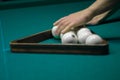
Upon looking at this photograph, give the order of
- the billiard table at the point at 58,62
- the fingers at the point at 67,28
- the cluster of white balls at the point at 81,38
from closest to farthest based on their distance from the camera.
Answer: the billiard table at the point at 58,62 → the cluster of white balls at the point at 81,38 → the fingers at the point at 67,28

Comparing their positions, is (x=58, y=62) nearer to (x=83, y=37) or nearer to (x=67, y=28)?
(x=83, y=37)

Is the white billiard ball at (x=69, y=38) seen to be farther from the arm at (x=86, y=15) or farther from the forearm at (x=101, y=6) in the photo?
the forearm at (x=101, y=6)

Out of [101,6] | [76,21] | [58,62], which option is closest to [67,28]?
[76,21]

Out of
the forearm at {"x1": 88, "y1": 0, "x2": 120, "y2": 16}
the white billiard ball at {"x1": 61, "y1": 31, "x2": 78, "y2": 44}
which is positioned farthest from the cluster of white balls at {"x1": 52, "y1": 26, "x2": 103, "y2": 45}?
the forearm at {"x1": 88, "y1": 0, "x2": 120, "y2": 16}

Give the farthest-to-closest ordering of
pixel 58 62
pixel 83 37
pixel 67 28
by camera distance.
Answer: pixel 67 28 → pixel 83 37 → pixel 58 62

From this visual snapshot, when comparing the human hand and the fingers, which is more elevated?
the human hand

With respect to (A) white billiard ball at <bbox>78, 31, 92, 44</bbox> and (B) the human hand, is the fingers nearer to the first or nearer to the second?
(B) the human hand

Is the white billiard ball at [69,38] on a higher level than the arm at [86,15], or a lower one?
lower

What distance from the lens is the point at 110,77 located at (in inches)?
53.0

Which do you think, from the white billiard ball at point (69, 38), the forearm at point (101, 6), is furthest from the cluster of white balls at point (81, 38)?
the forearm at point (101, 6)

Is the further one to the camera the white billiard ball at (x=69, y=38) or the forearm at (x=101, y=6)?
the forearm at (x=101, y=6)

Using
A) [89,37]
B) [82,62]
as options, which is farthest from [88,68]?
[89,37]

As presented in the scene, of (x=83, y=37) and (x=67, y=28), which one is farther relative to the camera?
(x=67, y=28)

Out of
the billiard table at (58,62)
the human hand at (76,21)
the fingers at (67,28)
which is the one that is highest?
the human hand at (76,21)
